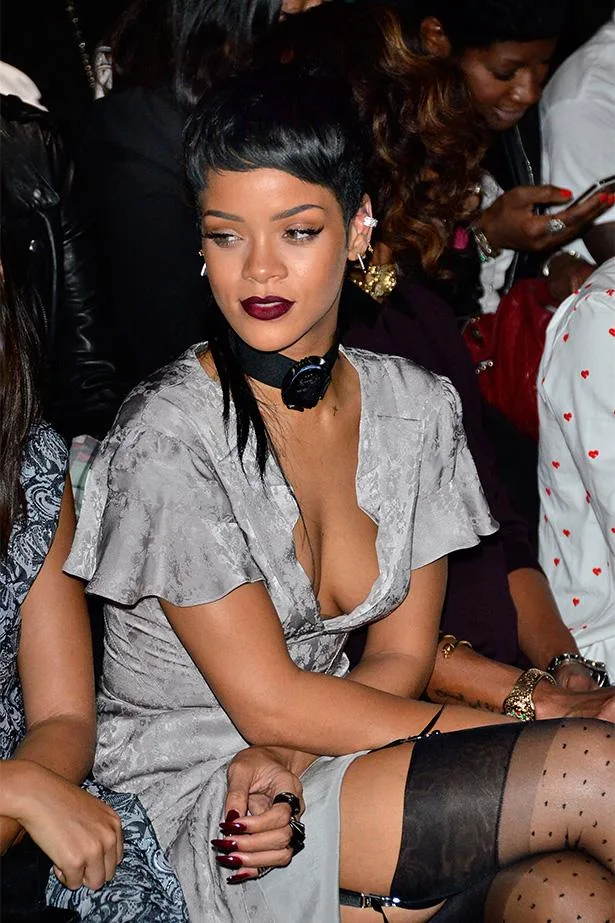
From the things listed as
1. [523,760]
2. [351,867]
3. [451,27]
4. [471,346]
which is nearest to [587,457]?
[471,346]

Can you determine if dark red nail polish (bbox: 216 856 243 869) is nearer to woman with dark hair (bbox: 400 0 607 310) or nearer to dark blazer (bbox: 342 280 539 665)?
dark blazer (bbox: 342 280 539 665)

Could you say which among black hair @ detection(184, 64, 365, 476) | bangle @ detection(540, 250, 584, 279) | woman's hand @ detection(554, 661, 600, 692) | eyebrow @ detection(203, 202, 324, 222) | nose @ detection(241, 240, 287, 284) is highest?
black hair @ detection(184, 64, 365, 476)

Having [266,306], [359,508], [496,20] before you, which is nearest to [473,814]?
[359,508]

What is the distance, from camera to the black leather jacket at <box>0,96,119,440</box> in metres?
2.65

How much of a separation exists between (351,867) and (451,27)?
7.76 feet

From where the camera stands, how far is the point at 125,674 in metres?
2.17

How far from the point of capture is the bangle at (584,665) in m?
2.57

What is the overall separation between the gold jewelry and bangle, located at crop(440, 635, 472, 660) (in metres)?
0.66

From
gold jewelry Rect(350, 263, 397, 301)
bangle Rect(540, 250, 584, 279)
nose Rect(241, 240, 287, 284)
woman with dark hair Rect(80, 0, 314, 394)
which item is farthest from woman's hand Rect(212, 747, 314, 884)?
bangle Rect(540, 250, 584, 279)

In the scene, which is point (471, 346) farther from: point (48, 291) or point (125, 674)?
point (125, 674)

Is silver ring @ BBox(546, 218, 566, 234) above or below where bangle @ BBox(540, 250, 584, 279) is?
above

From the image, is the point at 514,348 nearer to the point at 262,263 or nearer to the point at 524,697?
the point at 524,697

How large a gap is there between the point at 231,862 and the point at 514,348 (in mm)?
1438

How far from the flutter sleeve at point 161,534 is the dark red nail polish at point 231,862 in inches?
14.0
